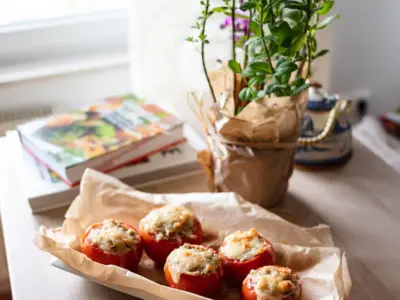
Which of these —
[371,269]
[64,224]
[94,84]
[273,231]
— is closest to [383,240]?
[371,269]

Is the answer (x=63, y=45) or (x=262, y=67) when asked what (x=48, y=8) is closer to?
(x=63, y=45)

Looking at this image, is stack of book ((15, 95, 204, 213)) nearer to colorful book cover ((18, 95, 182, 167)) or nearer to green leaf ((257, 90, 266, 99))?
colorful book cover ((18, 95, 182, 167))

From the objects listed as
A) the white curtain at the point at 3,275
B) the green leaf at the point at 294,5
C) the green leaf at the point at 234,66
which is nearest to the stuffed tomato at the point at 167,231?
the green leaf at the point at 234,66

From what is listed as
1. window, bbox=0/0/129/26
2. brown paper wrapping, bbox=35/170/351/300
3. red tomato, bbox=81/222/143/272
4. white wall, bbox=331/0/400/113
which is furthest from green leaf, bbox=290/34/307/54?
white wall, bbox=331/0/400/113

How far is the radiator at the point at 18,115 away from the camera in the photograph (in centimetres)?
142

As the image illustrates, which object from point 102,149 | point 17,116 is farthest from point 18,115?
point 102,149

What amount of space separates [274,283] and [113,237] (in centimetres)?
22

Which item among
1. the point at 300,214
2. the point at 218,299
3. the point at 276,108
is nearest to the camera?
the point at 218,299

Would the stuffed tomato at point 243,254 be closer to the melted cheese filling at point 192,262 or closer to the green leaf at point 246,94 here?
the melted cheese filling at point 192,262

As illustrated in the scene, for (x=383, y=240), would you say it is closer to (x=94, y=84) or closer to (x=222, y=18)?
(x=222, y=18)

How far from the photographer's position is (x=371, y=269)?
0.81 meters

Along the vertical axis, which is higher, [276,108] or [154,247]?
[276,108]

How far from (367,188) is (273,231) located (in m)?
0.26

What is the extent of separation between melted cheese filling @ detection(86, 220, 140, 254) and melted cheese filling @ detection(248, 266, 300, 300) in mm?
170
